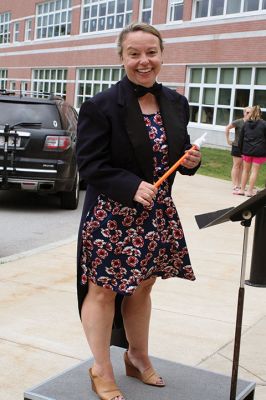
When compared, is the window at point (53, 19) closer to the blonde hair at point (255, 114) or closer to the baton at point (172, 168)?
the blonde hair at point (255, 114)

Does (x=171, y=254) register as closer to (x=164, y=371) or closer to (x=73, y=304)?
(x=164, y=371)

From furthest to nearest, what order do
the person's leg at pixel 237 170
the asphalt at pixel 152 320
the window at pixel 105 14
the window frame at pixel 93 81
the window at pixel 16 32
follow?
the window at pixel 16 32 → the window frame at pixel 93 81 → the window at pixel 105 14 → the person's leg at pixel 237 170 → the asphalt at pixel 152 320

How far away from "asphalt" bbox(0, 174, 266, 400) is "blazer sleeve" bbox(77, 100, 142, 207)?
1.39 metres

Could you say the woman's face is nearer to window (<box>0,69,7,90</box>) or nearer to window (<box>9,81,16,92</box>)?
window (<box>9,81,16,92</box>)

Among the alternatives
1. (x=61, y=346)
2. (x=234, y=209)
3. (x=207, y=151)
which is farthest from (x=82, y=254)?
(x=207, y=151)

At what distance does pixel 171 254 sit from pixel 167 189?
328mm

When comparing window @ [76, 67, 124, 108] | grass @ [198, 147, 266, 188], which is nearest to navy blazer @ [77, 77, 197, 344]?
grass @ [198, 147, 266, 188]

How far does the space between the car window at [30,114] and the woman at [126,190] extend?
21.8 feet

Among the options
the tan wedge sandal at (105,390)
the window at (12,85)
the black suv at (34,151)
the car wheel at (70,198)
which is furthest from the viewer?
the window at (12,85)

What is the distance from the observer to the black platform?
3.03m

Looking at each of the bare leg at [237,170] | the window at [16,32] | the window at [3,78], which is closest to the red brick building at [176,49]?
the window at [16,32]

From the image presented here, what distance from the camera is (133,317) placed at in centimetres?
314

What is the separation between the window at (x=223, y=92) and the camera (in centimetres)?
2338

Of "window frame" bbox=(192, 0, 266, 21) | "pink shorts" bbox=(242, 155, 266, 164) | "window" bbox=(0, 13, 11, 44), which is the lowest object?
"pink shorts" bbox=(242, 155, 266, 164)
